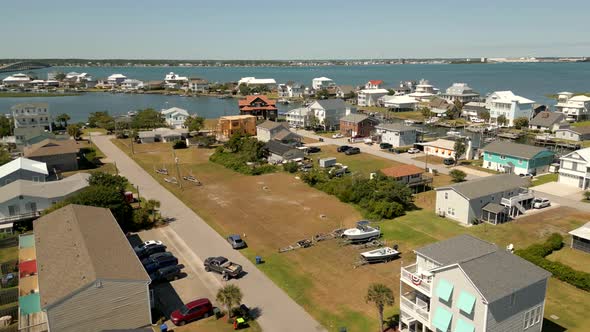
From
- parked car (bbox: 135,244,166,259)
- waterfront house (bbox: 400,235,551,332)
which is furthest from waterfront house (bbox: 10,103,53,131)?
waterfront house (bbox: 400,235,551,332)

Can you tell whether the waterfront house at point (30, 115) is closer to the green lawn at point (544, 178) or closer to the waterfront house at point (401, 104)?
the waterfront house at point (401, 104)

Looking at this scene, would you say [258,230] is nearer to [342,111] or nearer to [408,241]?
[408,241]

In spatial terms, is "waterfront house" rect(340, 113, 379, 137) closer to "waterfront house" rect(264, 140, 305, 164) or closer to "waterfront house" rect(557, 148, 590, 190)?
"waterfront house" rect(264, 140, 305, 164)

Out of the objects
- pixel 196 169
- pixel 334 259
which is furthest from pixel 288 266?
pixel 196 169

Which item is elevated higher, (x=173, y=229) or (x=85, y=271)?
(x=85, y=271)

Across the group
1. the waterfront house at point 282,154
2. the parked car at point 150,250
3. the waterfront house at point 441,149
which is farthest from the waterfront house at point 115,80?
the parked car at point 150,250
